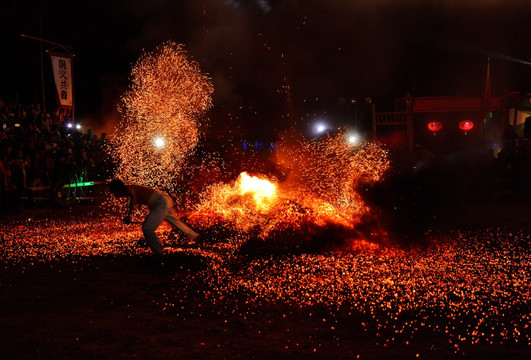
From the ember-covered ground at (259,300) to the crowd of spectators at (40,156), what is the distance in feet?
13.9

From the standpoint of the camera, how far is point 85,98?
1011 inches

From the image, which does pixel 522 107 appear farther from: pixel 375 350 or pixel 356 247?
pixel 375 350

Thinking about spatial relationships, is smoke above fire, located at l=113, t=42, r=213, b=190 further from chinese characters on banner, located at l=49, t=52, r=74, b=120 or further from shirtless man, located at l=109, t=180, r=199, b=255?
shirtless man, located at l=109, t=180, r=199, b=255

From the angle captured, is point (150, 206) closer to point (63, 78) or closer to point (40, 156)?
point (40, 156)

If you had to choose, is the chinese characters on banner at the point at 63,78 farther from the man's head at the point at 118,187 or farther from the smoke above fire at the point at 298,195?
the man's head at the point at 118,187

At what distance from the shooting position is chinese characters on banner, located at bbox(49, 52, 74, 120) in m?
16.7

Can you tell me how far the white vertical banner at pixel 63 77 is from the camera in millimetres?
16672

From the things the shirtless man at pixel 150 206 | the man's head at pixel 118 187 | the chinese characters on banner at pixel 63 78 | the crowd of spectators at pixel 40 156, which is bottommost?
the shirtless man at pixel 150 206

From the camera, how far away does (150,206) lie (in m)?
7.43

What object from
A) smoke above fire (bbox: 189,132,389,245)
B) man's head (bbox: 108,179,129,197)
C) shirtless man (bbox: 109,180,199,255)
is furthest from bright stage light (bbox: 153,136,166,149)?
man's head (bbox: 108,179,129,197)

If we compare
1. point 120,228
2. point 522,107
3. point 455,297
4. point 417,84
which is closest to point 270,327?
point 455,297

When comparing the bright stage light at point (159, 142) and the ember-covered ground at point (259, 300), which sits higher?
the bright stage light at point (159, 142)

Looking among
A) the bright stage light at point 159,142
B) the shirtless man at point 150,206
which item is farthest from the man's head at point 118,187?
the bright stage light at point 159,142

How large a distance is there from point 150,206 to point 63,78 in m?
11.8
